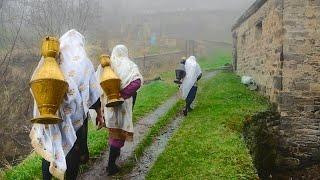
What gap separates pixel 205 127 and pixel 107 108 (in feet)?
12.2

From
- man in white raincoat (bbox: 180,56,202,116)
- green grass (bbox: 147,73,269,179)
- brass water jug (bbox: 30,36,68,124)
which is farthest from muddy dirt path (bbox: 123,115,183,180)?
brass water jug (bbox: 30,36,68,124)

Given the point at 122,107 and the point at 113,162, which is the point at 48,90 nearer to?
the point at 122,107

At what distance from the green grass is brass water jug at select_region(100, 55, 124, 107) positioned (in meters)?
1.31

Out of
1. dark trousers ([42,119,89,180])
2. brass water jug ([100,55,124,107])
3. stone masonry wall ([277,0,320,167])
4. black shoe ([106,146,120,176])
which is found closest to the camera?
dark trousers ([42,119,89,180])

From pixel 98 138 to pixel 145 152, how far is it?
101 cm

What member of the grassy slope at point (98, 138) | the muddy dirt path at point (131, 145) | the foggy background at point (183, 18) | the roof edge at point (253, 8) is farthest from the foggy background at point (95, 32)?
the roof edge at point (253, 8)

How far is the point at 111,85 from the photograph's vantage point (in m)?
6.05

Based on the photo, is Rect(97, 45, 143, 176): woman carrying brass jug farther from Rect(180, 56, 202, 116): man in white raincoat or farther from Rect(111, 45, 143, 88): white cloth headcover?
Rect(180, 56, 202, 116): man in white raincoat

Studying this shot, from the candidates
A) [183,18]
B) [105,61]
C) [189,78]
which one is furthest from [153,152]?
[183,18]

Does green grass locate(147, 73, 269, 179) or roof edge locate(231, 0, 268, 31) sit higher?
roof edge locate(231, 0, 268, 31)

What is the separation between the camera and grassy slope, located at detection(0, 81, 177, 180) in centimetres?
644

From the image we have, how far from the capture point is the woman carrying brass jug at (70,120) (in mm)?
4898

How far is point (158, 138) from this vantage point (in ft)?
30.8

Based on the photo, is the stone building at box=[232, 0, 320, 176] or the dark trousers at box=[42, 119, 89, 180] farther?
the stone building at box=[232, 0, 320, 176]
